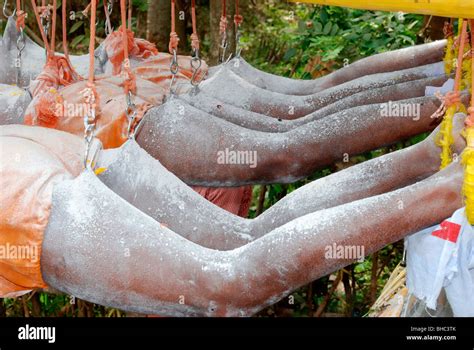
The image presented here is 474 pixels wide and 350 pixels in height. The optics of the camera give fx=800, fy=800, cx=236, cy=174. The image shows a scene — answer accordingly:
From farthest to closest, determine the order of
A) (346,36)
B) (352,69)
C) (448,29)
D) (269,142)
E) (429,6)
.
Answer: (346,36) < (352,69) < (448,29) < (269,142) < (429,6)

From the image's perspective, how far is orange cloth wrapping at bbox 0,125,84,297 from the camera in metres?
1.77

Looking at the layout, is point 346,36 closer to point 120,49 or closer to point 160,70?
point 160,70

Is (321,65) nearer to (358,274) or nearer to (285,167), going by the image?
(358,274)

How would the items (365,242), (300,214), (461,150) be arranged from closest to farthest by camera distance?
1. (365,242)
2. (461,150)
3. (300,214)

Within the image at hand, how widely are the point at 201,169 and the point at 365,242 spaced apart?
0.73 metres

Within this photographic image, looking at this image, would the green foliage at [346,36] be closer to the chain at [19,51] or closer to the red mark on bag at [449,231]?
the chain at [19,51]

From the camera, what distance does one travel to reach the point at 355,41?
322 centimetres

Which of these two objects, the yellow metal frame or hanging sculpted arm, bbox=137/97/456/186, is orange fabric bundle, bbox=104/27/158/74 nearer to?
hanging sculpted arm, bbox=137/97/456/186

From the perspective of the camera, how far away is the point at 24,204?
70.2 inches

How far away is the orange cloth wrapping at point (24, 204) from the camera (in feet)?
5.82

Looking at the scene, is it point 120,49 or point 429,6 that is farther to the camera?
point 120,49

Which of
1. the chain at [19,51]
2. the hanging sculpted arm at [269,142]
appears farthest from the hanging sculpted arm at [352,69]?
the chain at [19,51]

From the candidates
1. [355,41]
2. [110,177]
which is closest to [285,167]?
[110,177]

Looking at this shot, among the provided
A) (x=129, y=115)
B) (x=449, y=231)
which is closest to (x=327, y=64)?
(x=129, y=115)
